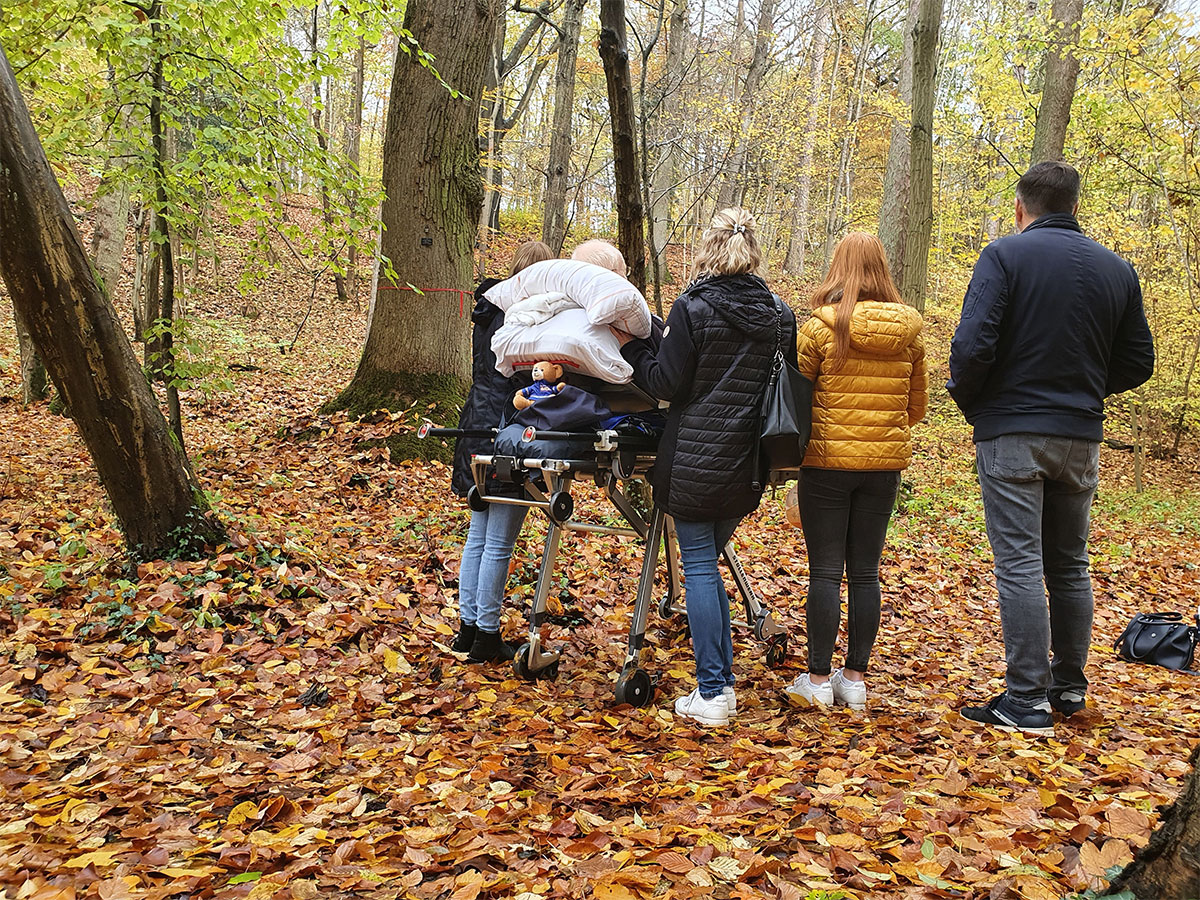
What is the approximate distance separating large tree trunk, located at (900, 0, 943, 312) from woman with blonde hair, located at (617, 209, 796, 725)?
6625mm

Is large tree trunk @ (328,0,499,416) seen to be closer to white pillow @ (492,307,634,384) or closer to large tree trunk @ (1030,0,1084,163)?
white pillow @ (492,307,634,384)

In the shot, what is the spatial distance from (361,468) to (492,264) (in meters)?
18.9

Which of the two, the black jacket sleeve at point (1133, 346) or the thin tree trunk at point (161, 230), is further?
the thin tree trunk at point (161, 230)

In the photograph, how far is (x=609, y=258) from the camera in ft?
12.8

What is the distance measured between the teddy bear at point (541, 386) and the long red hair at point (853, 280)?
4.01 ft

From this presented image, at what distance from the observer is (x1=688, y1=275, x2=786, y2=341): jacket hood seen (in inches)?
132

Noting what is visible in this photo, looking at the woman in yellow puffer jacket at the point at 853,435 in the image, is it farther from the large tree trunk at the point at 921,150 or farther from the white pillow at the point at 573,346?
the large tree trunk at the point at 921,150

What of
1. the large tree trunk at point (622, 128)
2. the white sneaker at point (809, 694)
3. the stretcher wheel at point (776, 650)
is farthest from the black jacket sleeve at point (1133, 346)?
the large tree trunk at point (622, 128)

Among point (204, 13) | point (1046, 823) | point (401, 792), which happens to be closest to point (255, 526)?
point (401, 792)

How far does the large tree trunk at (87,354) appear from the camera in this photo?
3.98m

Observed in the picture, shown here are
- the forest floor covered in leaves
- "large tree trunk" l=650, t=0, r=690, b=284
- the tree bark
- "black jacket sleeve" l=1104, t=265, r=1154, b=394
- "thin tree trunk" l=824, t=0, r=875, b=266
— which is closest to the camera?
the forest floor covered in leaves

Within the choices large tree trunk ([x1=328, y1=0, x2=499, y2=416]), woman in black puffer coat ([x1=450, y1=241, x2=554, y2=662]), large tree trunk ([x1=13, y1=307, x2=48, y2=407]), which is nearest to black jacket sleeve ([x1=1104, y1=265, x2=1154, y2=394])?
woman in black puffer coat ([x1=450, y1=241, x2=554, y2=662])

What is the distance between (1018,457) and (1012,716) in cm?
108

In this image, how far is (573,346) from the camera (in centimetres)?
351
